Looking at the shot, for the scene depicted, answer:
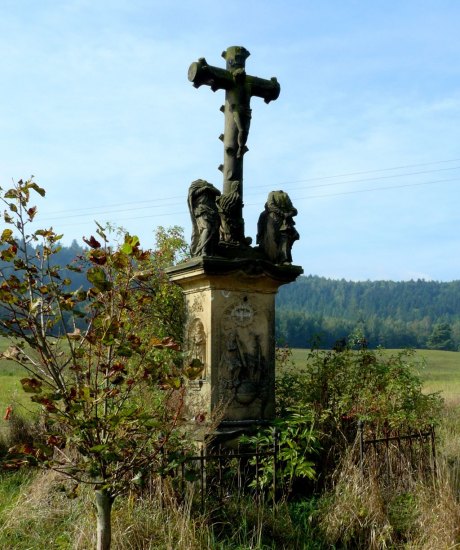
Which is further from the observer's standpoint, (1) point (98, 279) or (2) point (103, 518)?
Result: (2) point (103, 518)

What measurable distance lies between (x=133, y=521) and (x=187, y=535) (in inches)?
18.1

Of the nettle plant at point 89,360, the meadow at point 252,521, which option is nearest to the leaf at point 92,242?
the nettle plant at point 89,360

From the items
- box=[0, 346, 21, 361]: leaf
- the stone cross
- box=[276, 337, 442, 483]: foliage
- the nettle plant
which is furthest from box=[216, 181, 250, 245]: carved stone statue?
box=[0, 346, 21, 361]: leaf

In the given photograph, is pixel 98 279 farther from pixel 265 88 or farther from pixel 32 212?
pixel 265 88

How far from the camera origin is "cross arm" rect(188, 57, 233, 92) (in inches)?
313

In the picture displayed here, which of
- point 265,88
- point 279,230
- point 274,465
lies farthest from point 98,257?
point 265,88

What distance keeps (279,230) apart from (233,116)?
4.99 ft

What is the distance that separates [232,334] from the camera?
24.5ft

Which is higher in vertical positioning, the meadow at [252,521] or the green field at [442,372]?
the green field at [442,372]

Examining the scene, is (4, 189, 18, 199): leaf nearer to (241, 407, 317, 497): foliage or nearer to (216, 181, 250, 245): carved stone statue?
(241, 407, 317, 497): foliage

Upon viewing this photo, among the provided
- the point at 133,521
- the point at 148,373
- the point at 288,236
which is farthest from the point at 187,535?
the point at 288,236

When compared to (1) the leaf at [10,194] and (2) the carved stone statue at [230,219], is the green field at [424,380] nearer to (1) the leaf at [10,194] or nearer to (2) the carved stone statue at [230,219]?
(1) the leaf at [10,194]

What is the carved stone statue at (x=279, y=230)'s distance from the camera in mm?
7891

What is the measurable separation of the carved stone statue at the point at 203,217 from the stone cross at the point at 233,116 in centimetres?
33
